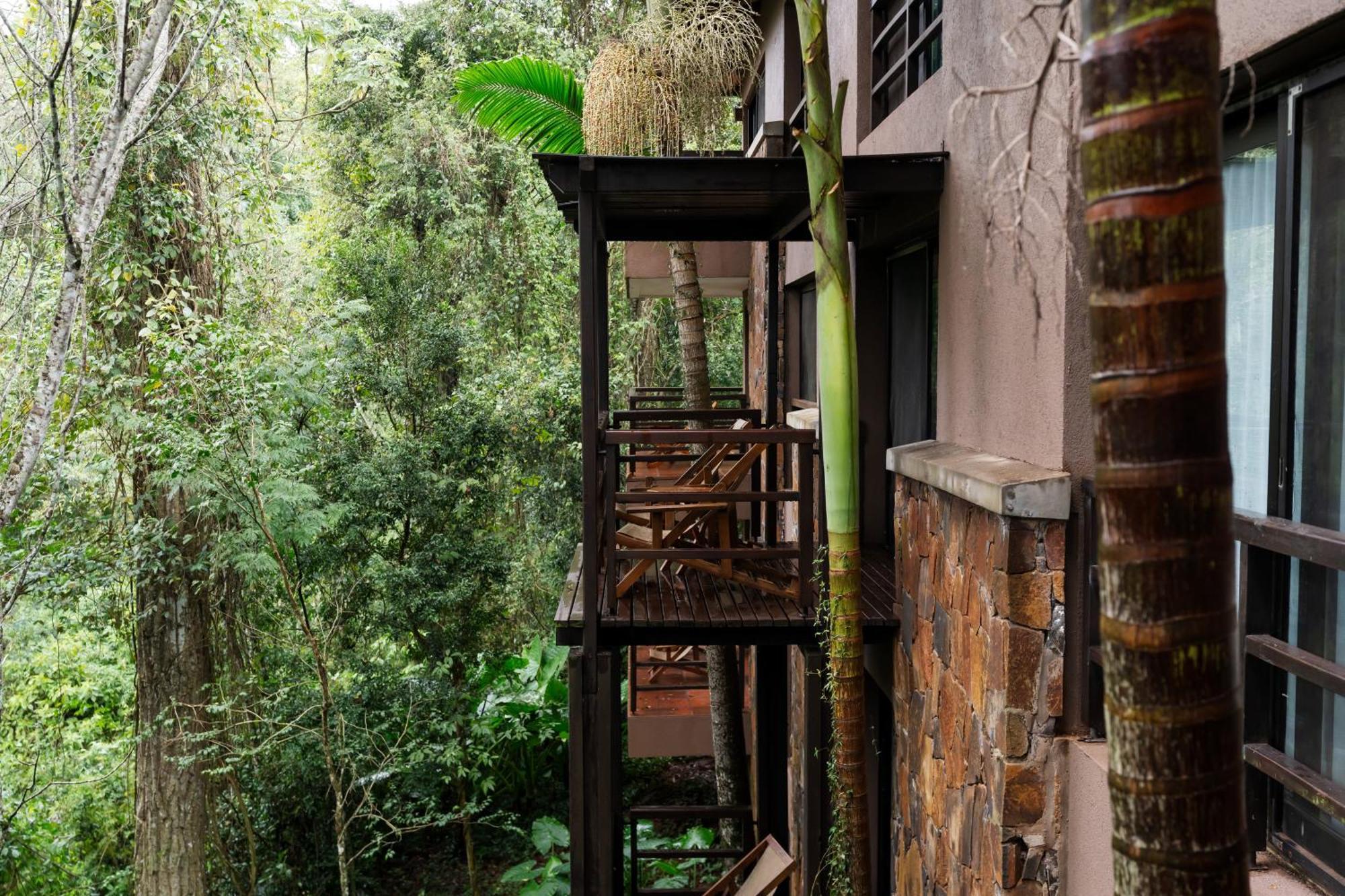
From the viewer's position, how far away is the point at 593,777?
530 centimetres

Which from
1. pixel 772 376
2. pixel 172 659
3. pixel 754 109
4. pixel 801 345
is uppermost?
pixel 754 109

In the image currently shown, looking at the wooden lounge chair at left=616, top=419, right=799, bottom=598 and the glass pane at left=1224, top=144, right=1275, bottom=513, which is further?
the wooden lounge chair at left=616, top=419, right=799, bottom=598

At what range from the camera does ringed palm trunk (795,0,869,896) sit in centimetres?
359

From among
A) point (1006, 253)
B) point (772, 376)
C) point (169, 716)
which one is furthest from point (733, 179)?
point (169, 716)

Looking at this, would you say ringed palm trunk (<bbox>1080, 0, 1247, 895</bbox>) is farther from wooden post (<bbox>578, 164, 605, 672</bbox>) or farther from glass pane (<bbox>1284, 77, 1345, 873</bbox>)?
wooden post (<bbox>578, 164, 605, 672</bbox>)

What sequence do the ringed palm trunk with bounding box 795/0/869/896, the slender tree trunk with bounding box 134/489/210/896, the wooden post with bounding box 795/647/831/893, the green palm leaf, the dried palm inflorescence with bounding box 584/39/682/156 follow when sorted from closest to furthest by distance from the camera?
1. the ringed palm trunk with bounding box 795/0/869/896
2. the wooden post with bounding box 795/647/831/893
3. the dried palm inflorescence with bounding box 584/39/682/156
4. the green palm leaf
5. the slender tree trunk with bounding box 134/489/210/896

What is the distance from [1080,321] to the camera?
323 cm

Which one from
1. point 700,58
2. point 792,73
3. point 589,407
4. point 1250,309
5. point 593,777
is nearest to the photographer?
point 1250,309

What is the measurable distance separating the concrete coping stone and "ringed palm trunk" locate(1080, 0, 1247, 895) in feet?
7.03

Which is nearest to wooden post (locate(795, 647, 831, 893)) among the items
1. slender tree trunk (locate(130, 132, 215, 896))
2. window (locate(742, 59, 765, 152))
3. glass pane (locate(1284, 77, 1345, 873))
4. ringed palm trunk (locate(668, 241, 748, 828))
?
glass pane (locate(1284, 77, 1345, 873))

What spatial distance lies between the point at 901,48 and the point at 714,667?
508 centimetres

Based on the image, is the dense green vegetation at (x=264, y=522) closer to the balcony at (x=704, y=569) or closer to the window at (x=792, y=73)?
the window at (x=792, y=73)

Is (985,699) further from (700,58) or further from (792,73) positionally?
(792,73)

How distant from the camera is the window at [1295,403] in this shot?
2.37 metres
